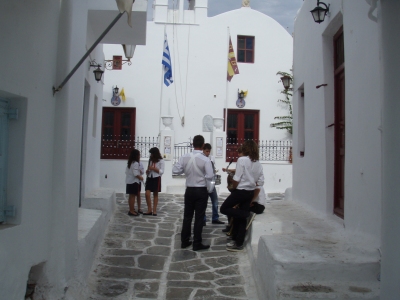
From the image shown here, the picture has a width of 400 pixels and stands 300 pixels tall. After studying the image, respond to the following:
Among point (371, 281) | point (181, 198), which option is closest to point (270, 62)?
point (181, 198)

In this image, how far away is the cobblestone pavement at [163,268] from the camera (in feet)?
16.5

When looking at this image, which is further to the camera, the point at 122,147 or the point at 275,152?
the point at 275,152

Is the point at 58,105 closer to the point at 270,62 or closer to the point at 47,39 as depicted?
the point at 47,39

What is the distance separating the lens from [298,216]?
703cm

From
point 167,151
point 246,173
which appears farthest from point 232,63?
point 246,173

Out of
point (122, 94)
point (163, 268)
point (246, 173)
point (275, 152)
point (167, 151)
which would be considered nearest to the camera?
point (163, 268)

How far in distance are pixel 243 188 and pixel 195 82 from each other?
1144 centimetres

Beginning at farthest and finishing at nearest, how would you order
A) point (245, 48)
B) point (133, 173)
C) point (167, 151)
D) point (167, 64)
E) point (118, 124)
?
point (245, 48), point (118, 124), point (167, 64), point (167, 151), point (133, 173)

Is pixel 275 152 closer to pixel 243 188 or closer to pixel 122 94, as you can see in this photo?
pixel 122 94

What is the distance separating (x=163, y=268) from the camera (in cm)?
580

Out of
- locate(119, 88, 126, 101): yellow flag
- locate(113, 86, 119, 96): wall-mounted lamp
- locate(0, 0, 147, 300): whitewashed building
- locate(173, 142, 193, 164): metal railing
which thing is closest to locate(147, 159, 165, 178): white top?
locate(0, 0, 147, 300): whitewashed building

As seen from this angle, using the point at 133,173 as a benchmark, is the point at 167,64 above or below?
above

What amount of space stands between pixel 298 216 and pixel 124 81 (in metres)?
11.6

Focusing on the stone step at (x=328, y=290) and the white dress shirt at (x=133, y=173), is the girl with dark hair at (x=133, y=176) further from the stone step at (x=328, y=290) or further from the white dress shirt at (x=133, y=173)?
the stone step at (x=328, y=290)
